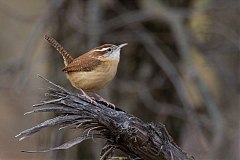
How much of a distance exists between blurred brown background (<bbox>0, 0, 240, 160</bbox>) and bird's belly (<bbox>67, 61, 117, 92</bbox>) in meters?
2.25

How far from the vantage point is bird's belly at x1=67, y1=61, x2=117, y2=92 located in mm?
3402

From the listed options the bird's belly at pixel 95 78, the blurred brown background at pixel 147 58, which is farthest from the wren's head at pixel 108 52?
the blurred brown background at pixel 147 58

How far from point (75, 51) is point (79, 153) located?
3.96 feet

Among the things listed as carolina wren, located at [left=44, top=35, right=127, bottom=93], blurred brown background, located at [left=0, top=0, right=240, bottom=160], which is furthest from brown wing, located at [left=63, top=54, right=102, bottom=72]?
blurred brown background, located at [left=0, top=0, right=240, bottom=160]

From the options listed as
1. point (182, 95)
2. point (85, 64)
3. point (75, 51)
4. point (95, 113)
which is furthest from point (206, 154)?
point (95, 113)

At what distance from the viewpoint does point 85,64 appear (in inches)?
140

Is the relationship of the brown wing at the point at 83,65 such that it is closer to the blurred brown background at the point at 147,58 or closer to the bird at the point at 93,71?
the bird at the point at 93,71

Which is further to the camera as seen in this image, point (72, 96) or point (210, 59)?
point (210, 59)

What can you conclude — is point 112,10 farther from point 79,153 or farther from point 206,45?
point 79,153

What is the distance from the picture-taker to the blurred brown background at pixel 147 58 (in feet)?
19.9

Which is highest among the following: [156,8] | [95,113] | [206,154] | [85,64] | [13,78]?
[156,8]

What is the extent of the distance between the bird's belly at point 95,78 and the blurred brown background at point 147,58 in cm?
225

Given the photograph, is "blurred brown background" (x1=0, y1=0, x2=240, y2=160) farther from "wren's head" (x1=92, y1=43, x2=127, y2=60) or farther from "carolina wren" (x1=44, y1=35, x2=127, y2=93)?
"carolina wren" (x1=44, y1=35, x2=127, y2=93)

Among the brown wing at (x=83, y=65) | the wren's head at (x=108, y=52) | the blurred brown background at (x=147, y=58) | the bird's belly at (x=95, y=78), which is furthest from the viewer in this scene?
the blurred brown background at (x=147, y=58)
